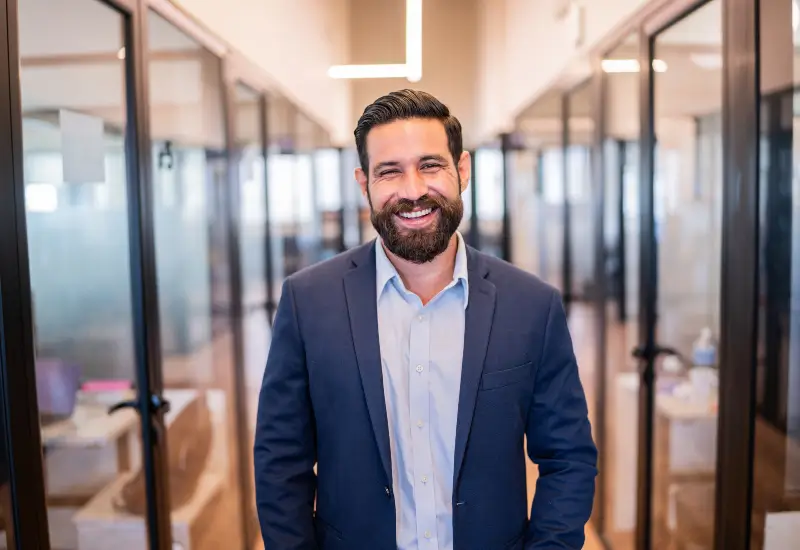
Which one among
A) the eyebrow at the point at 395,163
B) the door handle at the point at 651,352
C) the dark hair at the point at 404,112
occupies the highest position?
the dark hair at the point at 404,112

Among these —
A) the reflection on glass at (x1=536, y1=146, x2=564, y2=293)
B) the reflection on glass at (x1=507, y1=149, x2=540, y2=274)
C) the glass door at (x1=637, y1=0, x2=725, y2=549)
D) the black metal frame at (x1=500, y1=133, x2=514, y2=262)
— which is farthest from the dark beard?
the reflection on glass at (x1=536, y1=146, x2=564, y2=293)

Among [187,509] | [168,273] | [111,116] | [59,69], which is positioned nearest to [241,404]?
[187,509]

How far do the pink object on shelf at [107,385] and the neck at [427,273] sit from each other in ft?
3.66

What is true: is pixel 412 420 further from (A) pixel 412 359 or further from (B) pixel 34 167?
(B) pixel 34 167

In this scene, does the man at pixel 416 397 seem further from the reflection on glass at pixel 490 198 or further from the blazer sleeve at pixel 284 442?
the reflection on glass at pixel 490 198

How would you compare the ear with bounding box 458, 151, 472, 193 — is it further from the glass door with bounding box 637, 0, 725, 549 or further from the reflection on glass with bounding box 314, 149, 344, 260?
the reflection on glass with bounding box 314, 149, 344, 260

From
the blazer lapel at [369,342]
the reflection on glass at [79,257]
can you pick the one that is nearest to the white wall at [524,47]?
the reflection on glass at [79,257]

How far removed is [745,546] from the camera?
5.92 ft

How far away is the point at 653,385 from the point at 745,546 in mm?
814

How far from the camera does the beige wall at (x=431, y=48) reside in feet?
8.57

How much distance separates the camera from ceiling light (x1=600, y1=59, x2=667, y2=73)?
7.83 ft

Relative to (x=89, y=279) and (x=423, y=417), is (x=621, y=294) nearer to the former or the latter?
(x=423, y=417)

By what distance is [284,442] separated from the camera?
1.29 meters

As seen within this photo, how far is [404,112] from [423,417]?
23.8 inches
